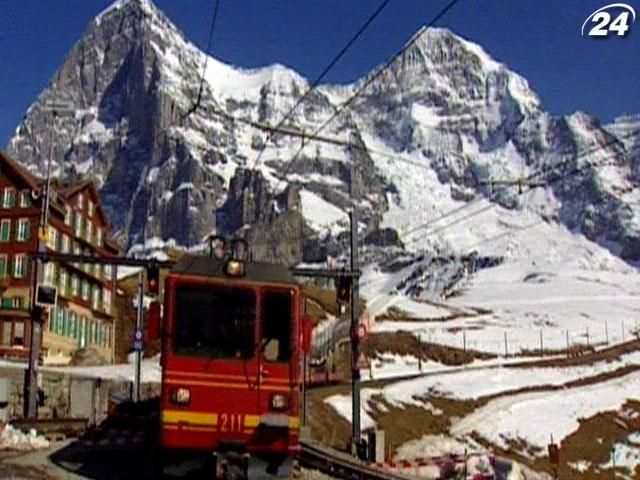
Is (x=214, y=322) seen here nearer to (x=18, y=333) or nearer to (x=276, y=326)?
(x=276, y=326)

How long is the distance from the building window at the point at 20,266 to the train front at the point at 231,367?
5510 cm

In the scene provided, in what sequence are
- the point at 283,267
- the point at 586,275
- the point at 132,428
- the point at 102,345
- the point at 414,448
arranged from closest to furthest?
the point at 283,267 → the point at 132,428 → the point at 414,448 → the point at 102,345 → the point at 586,275

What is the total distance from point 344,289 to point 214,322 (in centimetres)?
1391

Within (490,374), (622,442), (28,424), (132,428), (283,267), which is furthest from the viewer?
(490,374)

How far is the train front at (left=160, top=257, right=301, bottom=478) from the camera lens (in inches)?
672

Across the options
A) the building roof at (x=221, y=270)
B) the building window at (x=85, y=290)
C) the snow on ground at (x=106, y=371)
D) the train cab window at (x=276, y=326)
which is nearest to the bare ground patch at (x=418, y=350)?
the snow on ground at (x=106, y=371)

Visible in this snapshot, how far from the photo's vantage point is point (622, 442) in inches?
1752

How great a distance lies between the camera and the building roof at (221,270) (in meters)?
17.6

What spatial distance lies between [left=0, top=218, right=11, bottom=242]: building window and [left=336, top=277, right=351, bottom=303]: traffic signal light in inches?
1784

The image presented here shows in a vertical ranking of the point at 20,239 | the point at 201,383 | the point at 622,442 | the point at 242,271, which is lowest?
the point at 622,442

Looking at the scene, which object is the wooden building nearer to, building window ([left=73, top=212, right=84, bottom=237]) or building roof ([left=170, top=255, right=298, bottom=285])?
building window ([left=73, top=212, right=84, bottom=237])

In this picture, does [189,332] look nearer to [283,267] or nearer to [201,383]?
[201,383]

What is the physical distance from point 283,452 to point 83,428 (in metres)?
13.7

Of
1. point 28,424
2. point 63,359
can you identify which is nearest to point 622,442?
point 28,424
